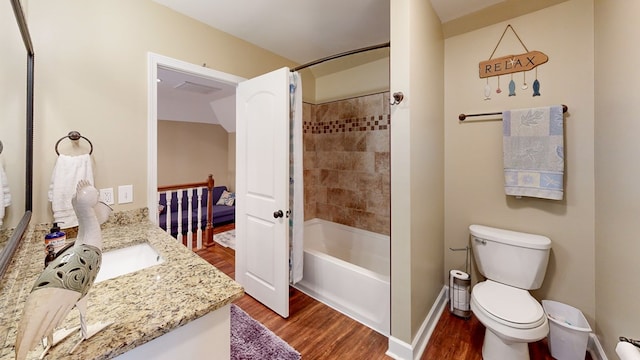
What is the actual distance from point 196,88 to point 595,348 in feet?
16.8

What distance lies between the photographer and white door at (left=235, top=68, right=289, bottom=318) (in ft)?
6.71

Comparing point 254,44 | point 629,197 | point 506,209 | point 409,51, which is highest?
point 254,44

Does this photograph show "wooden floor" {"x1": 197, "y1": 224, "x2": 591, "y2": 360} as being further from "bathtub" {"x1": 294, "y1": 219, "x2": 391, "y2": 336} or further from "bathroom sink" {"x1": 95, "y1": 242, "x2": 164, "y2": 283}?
"bathroom sink" {"x1": 95, "y1": 242, "x2": 164, "y2": 283}

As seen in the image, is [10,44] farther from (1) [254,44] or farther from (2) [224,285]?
(1) [254,44]

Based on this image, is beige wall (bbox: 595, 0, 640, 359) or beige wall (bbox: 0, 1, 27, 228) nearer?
beige wall (bbox: 0, 1, 27, 228)

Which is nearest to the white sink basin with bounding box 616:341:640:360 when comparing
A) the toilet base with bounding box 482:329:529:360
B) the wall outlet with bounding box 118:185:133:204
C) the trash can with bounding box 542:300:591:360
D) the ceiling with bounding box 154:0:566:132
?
the toilet base with bounding box 482:329:529:360

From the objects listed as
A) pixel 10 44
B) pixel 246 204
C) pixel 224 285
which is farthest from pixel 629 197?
pixel 10 44

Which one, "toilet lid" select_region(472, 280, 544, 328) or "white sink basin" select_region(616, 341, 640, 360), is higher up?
"white sink basin" select_region(616, 341, 640, 360)

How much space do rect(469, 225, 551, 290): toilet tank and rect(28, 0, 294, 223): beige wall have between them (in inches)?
102

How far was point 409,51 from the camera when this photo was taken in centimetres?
154

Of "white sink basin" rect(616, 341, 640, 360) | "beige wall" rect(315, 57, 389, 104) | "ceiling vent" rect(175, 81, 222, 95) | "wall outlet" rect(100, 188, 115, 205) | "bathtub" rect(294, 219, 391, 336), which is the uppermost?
"ceiling vent" rect(175, 81, 222, 95)

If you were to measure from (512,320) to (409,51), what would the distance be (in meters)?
1.68

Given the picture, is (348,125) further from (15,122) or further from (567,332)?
(15,122)

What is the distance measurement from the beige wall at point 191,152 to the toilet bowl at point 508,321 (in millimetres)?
5353
